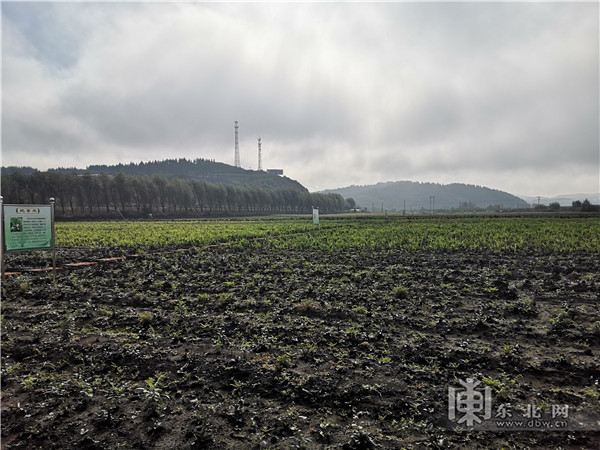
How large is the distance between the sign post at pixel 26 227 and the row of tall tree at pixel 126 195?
9475cm

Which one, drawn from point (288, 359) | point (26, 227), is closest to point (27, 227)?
point (26, 227)

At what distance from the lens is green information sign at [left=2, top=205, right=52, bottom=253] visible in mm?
11725

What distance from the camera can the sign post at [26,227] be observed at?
1169 cm

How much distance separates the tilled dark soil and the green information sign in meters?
1.60

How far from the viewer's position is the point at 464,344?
265 inches

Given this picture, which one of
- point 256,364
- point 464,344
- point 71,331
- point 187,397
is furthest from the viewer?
point 71,331

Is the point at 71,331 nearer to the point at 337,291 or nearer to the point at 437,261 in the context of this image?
the point at 337,291

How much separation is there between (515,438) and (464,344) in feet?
8.72

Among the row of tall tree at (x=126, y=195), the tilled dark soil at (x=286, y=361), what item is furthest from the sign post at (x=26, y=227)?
the row of tall tree at (x=126, y=195)

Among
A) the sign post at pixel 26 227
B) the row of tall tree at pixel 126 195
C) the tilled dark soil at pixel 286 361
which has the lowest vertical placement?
the tilled dark soil at pixel 286 361

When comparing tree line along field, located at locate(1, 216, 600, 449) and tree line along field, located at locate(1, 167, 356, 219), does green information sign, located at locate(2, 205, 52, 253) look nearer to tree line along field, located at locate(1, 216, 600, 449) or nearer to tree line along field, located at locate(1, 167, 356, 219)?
tree line along field, located at locate(1, 216, 600, 449)

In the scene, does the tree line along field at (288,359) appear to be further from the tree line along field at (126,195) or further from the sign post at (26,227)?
the tree line along field at (126,195)

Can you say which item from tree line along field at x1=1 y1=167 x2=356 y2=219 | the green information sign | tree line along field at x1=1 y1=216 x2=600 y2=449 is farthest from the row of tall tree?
tree line along field at x1=1 y1=216 x2=600 y2=449

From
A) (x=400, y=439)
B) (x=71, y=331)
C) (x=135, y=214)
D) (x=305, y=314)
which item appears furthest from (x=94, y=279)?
(x=135, y=214)
